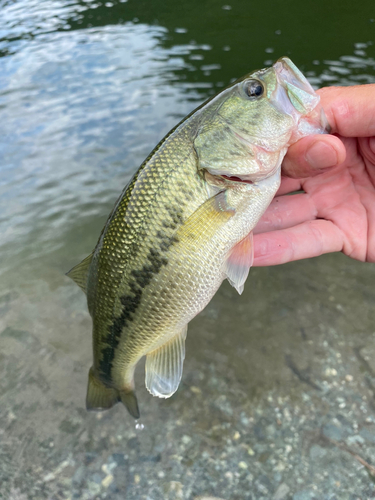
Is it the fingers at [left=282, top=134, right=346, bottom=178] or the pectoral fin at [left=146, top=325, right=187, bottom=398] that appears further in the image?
the pectoral fin at [left=146, top=325, right=187, bottom=398]

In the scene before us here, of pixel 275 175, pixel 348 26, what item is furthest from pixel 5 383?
pixel 348 26

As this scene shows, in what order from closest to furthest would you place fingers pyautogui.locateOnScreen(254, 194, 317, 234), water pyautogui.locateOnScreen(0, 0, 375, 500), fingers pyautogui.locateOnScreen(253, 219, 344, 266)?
fingers pyautogui.locateOnScreen(253, 219, 344, 266) < water pyautogui.locateOnScreen(0, 0, 375, 500) < fingers pyautogui.locateOnScreen(254, 194, 317, 234)

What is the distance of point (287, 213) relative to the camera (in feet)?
10.0

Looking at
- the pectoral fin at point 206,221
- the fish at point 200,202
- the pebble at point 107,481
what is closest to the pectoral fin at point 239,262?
the fish at point 200,202

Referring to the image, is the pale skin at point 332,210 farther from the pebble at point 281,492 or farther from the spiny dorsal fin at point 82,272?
the pebble at point 281,492

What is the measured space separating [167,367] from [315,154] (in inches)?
67.2

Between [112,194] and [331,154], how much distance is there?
4439 mm

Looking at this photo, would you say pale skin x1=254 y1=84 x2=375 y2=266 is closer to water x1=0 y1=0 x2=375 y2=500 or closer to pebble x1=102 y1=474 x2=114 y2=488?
water x1=0 y1=0 x2=375 y2=500

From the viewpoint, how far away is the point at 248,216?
7.21 feet

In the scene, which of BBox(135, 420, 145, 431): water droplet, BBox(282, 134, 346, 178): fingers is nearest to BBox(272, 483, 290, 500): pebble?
BBox(135, 420, 145, 431): water droplet

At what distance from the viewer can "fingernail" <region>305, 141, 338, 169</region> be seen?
2086 mm

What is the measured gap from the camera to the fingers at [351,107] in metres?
2.37

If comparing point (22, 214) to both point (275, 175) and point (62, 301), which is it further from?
point (275, 175)

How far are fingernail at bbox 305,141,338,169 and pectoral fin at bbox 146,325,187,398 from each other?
1.38 m
